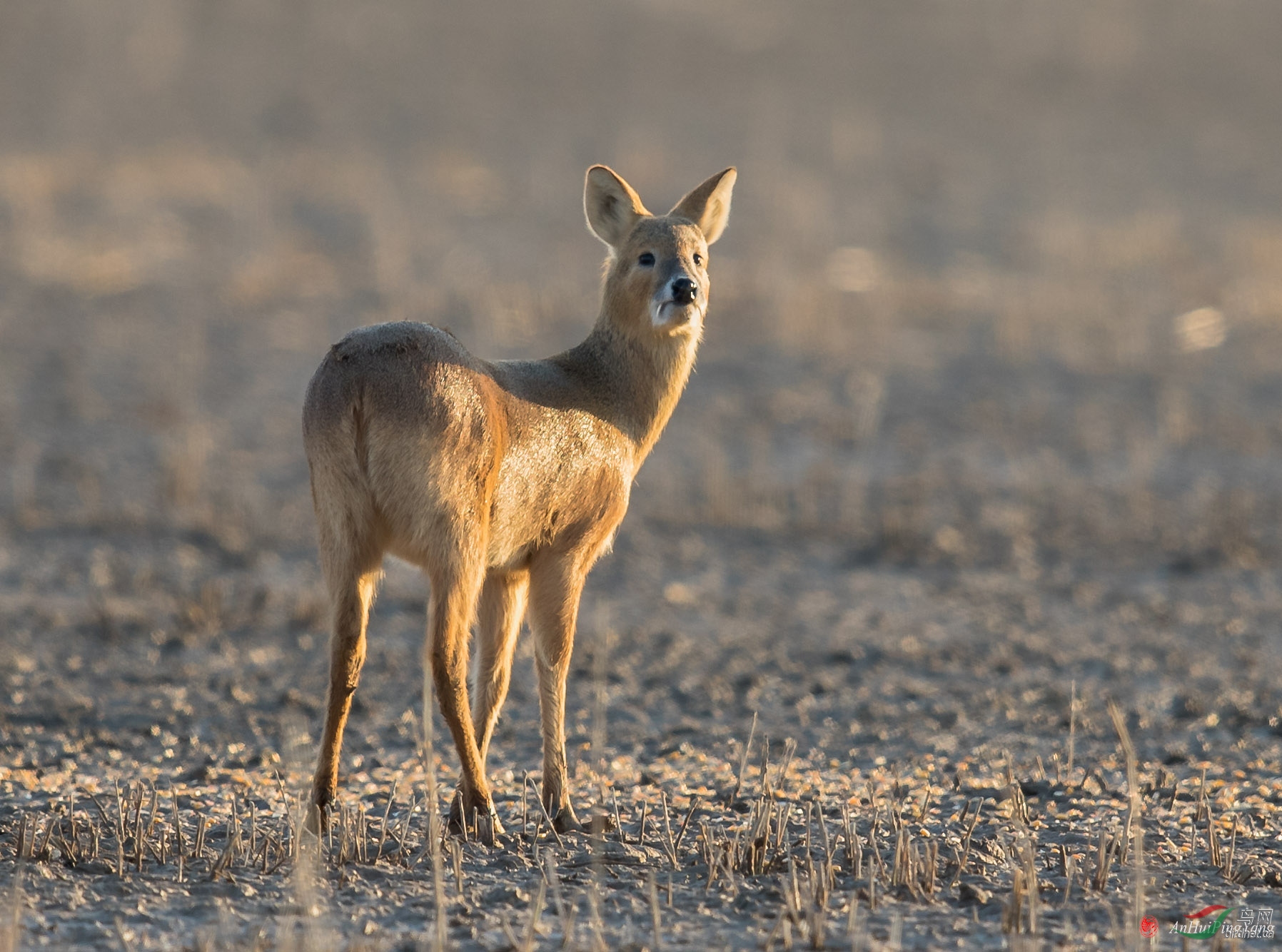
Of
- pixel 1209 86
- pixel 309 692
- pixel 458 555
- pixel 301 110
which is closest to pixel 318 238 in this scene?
pixel 301 110

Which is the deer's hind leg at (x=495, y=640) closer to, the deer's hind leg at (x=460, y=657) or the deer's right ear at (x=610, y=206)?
the deer's hind leg at (x=460, y=657)

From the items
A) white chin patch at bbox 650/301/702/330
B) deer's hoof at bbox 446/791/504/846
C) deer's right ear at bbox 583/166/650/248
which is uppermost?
deer's right ear at bbox 583/166/650/248

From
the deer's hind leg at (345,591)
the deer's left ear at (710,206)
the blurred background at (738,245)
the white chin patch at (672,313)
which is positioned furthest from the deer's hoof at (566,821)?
the blurred background at (738,245)

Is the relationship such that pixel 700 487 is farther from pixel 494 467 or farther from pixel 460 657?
pixel 460 657

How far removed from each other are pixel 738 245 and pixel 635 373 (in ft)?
40.9

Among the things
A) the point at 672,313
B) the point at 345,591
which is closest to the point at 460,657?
the point at 345,591

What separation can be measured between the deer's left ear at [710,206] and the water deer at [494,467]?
Result: 1 cm

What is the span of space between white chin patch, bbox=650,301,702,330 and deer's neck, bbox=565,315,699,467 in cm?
39

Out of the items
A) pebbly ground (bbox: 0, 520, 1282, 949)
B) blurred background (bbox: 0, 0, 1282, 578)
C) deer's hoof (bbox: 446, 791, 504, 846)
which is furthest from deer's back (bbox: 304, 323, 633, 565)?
blurred background (bbox: 0, 0, 1282, 578)

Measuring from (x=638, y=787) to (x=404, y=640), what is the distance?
3.15m

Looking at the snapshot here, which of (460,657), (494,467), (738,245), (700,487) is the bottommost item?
(460,657)

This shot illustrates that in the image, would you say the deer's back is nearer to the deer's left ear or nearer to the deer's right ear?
the deer's right ear

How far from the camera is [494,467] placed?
5.89 meters

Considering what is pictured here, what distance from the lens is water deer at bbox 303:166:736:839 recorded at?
18.5ft
